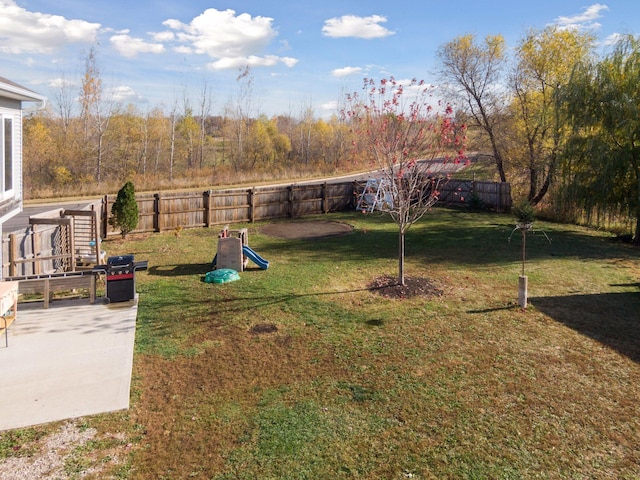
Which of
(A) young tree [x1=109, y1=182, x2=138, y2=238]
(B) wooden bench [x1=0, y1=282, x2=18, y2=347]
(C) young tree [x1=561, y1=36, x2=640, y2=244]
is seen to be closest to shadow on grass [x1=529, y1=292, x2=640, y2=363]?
(C) young tree [x1=561, y1=36, x2=640, y2=244]

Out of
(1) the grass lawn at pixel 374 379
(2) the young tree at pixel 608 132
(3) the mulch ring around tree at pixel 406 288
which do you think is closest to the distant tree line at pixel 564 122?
(2) the young tree at pixel 608 132

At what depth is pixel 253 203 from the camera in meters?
19.5

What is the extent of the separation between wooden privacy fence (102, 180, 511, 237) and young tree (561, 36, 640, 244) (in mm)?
4726

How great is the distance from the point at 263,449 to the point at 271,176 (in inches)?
1333

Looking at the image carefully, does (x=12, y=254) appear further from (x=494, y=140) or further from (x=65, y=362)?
(x=494, y=140)

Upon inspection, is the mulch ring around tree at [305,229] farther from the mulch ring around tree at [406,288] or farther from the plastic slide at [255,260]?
the mulch ring around tree at [406,288]

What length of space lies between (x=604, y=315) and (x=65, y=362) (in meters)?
9.31

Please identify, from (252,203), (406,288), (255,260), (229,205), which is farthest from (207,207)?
(406,288)

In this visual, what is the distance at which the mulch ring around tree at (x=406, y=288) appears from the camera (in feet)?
32.2

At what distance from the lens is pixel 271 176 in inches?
1475

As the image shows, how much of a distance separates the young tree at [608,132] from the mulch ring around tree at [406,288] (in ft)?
30.7

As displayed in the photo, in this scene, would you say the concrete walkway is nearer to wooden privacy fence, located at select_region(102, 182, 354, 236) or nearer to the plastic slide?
the plastic slide

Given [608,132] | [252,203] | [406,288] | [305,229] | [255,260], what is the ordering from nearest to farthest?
1. [406,288]
2. [255,260]
3. [608,132]
4. [305,229]
5. [252,203]

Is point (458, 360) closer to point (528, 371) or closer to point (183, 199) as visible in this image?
point (528, 371)
